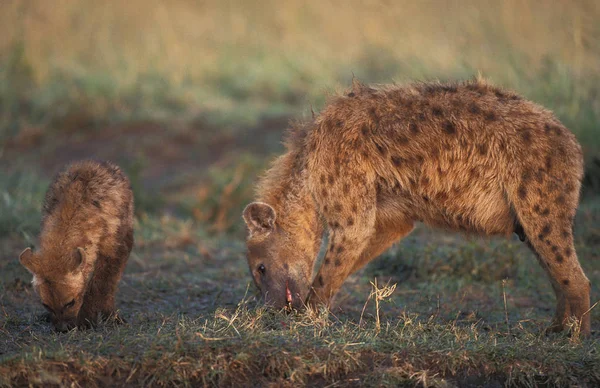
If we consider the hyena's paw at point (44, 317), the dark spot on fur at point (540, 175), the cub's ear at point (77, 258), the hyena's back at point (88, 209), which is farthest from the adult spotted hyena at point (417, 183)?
the hyena's paw at point (44, 317)

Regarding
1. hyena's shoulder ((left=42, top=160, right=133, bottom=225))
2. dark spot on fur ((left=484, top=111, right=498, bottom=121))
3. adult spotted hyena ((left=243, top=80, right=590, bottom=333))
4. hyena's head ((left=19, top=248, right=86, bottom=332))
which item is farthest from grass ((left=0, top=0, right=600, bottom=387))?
dark spot on fur ((left=484, top=111, right=498, bottom=121))

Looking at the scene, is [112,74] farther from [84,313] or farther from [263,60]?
[84,313]

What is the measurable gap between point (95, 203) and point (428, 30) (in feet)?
23.4

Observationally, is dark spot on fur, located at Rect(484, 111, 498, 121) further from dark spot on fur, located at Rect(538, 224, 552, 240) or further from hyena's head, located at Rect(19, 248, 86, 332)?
hyena's head, located at Rect(19, 248, 86, 332)

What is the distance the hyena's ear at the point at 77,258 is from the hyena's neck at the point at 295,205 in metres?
1.07

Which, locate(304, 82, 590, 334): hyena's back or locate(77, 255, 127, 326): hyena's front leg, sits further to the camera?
locate(77, 255, 127, 326): hyena's front leg

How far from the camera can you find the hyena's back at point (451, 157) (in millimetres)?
4340

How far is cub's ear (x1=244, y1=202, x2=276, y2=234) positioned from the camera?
15.5 feet

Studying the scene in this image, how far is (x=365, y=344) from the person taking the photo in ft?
12.5

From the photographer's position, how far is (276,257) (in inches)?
186

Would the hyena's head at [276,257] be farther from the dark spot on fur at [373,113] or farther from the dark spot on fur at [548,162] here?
the dark spot on fur at [548,162]

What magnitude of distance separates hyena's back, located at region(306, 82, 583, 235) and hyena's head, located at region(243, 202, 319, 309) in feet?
0.98

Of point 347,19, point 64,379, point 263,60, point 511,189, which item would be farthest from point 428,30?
point 64,379

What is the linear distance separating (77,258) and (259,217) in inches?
39.2
